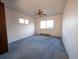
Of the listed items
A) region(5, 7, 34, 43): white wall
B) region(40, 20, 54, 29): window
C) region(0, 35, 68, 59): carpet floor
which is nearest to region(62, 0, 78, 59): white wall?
region(0, 35, 68, 59): carpet floor

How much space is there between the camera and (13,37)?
462 centimetres

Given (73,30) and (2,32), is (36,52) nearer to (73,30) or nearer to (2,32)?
(2,32)

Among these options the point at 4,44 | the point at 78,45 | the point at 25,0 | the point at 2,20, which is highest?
the point at 25,0

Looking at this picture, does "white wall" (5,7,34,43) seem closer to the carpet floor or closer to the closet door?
the carpet floor

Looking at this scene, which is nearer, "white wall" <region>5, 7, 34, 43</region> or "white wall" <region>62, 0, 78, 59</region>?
"white wall" <region>62, 0, 78, 59</region>

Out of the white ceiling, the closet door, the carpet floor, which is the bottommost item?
the carpet floor

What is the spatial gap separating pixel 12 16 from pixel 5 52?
268cm

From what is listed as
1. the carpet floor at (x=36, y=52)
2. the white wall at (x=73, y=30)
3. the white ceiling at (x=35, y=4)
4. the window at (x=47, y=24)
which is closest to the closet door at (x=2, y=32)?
the carpet floor at (x=36, y=52)

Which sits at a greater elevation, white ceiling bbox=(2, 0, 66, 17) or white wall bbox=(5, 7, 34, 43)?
white ceiling bbox=(2, 0, 66, 17)

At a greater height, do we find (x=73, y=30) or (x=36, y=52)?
(x=73, y=30)

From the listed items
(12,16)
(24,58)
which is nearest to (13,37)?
(12,16)

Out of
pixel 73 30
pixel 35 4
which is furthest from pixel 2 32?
pixel 73 30

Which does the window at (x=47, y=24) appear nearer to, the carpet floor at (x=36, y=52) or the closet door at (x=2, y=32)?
the carpet floor at (x=36, y=52)

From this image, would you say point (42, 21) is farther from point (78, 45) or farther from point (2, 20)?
point (78, 45)
